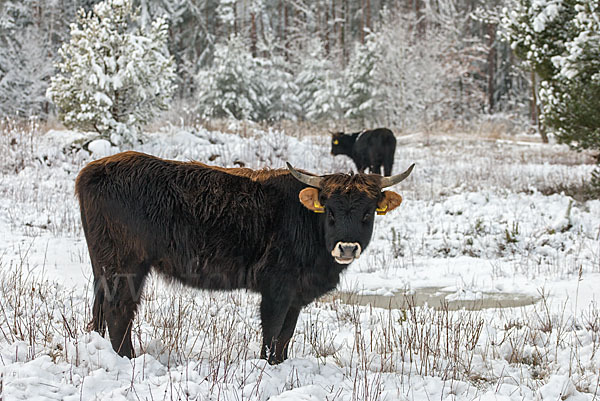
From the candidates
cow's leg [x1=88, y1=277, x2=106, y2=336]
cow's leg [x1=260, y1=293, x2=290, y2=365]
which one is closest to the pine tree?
cow's leg [x1=260, y1=293, x2=290, y2=365]

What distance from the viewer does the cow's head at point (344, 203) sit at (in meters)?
3.93

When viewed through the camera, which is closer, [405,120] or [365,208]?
[365,208]

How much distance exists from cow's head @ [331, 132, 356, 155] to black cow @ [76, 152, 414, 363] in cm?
1241

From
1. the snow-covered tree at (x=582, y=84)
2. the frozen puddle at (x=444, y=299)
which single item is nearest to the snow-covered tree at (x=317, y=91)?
the snow-covered tree at (x=582, y=84)

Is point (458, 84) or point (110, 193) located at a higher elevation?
point (458, 84)

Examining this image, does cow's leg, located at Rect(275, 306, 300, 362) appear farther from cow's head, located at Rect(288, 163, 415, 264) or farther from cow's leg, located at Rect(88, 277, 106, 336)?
cow's leg, located at Rect(88, 277, 106, 336)

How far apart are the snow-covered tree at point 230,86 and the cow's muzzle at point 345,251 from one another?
72.9ft

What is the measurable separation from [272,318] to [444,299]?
3.08 metres

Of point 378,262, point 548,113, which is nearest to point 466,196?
point 548,113

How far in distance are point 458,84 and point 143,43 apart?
3488cm

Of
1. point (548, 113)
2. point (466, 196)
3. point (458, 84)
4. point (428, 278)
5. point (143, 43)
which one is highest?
point (458, 84)

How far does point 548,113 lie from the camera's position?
11.5 metres

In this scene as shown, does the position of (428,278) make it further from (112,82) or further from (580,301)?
(112,82)

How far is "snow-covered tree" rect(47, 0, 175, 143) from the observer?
41.2 feet
